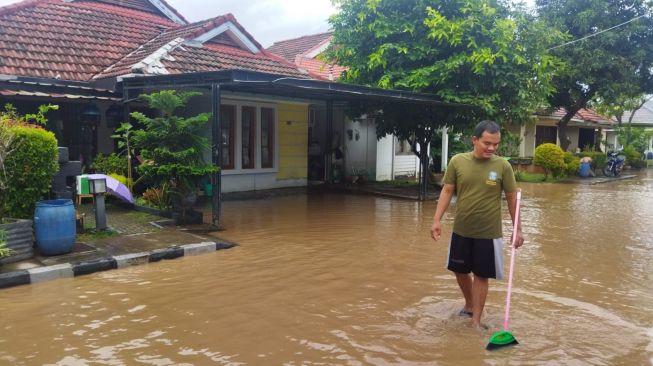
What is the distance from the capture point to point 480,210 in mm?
4590

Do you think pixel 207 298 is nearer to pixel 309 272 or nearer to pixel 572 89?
pixel 309 272

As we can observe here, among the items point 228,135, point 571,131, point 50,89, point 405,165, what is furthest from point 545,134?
point 50,89

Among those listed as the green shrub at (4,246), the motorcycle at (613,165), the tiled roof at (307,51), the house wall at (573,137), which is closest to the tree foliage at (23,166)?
the green shrub at (4,246)

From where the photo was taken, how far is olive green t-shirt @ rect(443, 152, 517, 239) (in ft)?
15.1

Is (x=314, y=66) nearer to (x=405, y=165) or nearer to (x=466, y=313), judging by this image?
(x=405, y=165)

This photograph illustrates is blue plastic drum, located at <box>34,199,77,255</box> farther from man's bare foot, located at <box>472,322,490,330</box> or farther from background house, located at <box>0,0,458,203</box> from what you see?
man's bare foot, located at <box>472,322,490,330</box>

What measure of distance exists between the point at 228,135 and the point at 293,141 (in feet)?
8.07

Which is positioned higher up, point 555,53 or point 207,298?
point 555,53

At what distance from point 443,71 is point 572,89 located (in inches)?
533

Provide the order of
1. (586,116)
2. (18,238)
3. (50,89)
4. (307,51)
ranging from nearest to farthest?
(18,238)
(50,89)
(307,51)
(586,116)

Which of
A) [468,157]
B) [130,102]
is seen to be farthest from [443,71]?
[468,157]

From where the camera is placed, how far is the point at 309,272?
6559mm

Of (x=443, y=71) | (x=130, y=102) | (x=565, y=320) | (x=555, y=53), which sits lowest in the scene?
(x=565, y=320)

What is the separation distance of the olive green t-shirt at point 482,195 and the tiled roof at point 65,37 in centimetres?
956
